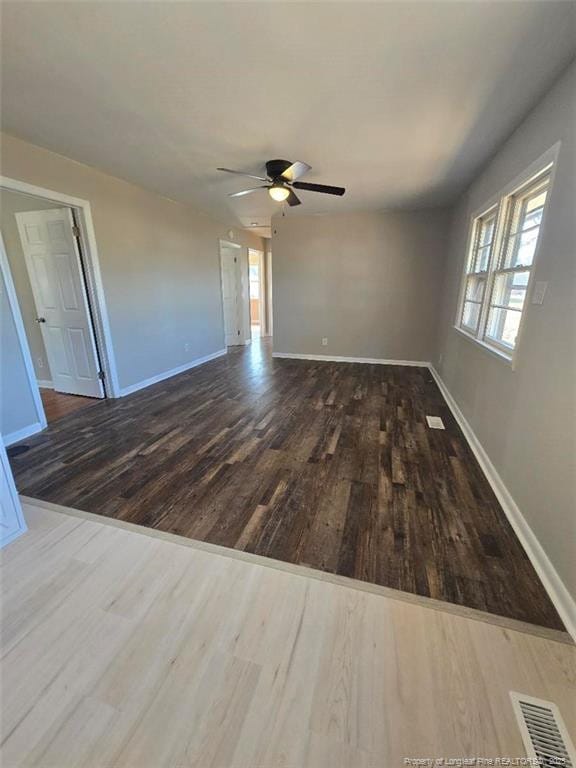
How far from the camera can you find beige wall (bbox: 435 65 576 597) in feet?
4.75

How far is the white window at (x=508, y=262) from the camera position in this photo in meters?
2.18

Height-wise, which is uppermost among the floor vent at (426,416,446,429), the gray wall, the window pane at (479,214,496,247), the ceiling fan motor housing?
the ceiling fan motor housing

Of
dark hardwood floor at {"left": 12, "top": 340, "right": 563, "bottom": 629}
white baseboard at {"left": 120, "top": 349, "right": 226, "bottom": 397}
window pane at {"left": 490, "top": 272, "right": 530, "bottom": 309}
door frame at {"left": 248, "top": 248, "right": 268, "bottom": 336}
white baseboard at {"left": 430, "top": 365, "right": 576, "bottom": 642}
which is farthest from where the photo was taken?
door frame at {"left": 248, "top": 248, "right": 268, "bottom": 336}

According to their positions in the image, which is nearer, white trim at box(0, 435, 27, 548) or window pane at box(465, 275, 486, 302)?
white trim at box(0, 435, 27, 548)

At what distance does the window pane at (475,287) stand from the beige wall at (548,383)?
Result: 1.01m

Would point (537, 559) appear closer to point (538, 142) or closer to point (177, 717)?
point (177, 717)

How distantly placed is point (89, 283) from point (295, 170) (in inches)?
99.2

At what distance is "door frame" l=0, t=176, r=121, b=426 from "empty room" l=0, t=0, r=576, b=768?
0.02 metres

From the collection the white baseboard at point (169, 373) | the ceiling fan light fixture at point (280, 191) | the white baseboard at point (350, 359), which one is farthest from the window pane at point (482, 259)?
the white baseboard at point (169, 373)

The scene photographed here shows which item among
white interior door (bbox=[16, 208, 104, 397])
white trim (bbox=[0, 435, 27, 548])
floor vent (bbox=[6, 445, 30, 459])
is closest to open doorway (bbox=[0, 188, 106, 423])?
white interior door (bbox=[16, 208, 104, 397])

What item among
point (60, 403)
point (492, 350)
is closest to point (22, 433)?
point (60, 403)

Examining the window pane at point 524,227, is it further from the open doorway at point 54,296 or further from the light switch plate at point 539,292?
the open doorway at point 54,296

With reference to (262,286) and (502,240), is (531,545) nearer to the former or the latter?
(502,240)

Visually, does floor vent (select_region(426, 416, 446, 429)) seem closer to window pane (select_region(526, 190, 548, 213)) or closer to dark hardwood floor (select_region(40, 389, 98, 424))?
window pane (select_region(526, 190, 548, 213))
